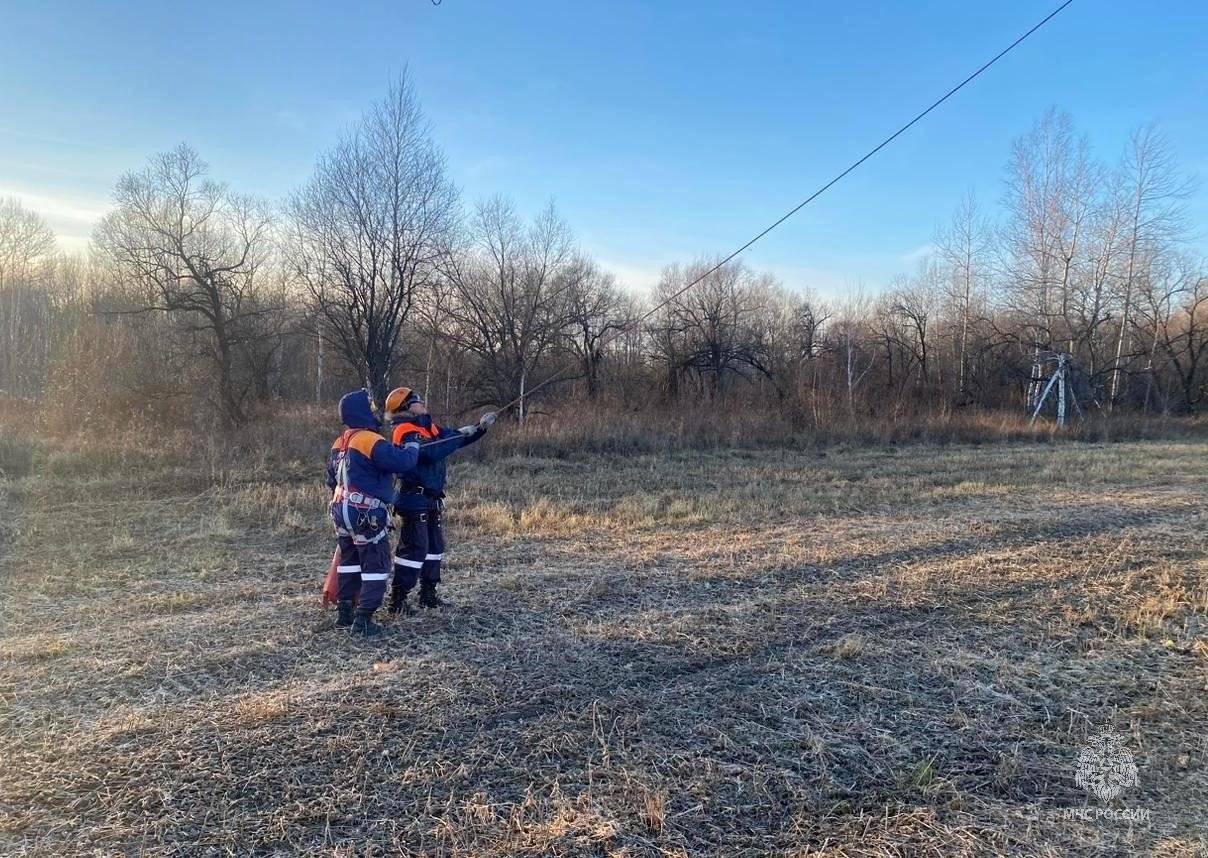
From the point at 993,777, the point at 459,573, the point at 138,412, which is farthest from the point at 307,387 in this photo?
the point at 993,777

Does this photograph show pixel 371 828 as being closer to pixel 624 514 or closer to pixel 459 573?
pixel 459 573

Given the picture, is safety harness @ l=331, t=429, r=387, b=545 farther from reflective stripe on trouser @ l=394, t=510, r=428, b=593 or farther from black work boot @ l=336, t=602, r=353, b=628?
black work boot @ l=336, t=602, r=353, b=628

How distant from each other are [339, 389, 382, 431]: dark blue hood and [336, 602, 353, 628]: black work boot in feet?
4.44

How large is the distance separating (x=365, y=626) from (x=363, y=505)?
0.90 metres

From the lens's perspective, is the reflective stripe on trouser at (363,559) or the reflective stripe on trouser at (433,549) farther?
the reflective stripe on trouser at (433,549)

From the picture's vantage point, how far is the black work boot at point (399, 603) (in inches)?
228

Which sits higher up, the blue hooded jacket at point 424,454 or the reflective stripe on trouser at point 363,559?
the blue hooded jacket at point 424,454

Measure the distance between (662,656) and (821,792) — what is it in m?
1.65

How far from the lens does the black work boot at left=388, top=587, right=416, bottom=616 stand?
5.80 metres

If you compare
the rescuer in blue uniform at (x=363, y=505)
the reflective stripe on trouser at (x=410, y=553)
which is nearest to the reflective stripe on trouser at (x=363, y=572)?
the rescuer in blue uniform at (x=363, y=505)

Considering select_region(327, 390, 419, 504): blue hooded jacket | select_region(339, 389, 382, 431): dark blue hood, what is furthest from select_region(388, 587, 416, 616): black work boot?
select_region(339, 389, 382, 431): dark blue hood

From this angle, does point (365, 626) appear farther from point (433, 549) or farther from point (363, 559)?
point (433, 549)

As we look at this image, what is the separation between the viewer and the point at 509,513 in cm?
1017

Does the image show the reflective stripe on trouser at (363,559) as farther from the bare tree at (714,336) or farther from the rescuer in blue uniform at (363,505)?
the bare tree at (714,336)
